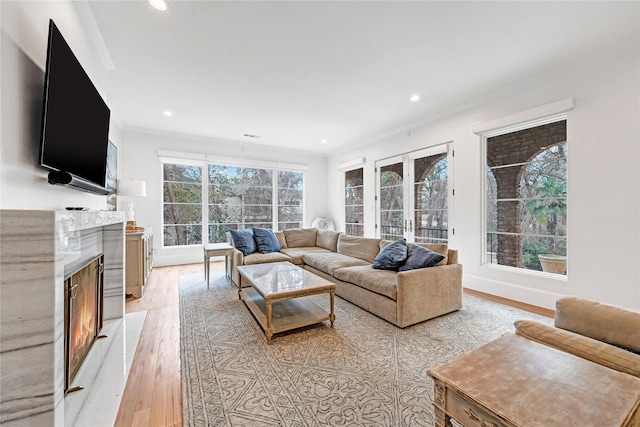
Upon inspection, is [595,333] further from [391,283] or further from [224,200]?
[224,200]

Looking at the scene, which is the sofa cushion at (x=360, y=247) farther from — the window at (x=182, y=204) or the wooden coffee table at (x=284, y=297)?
the window at (x=182, y=204)

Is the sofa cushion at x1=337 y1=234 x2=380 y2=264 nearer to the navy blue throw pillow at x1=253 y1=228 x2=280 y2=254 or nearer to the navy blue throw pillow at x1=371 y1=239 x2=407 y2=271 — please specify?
the navy blue throw pillow at x1=371 y1=239 x2=407 y2=271

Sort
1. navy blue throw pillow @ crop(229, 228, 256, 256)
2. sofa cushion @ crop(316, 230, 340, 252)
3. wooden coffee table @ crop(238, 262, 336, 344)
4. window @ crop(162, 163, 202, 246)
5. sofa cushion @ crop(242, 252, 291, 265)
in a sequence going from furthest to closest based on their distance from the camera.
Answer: window @ crop(162, 163, 202, 246)
sofa cushion @ crop(316, 230, 340, 252)
navy blue throw pillow @ crop(229, 228, 256, 256)
sofa cushion @ crop(242, 252, 291, 265)
wooden coffee table @ crop(238, 262, 336, 344)

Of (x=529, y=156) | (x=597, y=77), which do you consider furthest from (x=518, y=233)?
(x=597, y=77)

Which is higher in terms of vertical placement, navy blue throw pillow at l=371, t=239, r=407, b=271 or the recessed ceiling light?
the recessed ceiling light

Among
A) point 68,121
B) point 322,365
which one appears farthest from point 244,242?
point 68,121

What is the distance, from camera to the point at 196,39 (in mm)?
2428

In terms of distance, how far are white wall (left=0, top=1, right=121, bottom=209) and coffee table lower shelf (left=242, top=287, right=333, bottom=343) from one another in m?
1.76

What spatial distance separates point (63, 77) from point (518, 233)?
4588 mm

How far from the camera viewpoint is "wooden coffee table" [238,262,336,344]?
2.34 m

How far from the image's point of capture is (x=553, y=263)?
313 cm

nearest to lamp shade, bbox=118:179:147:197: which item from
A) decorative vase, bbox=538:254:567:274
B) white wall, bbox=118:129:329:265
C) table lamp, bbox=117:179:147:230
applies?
table lamp, bbox=117:179:147:230

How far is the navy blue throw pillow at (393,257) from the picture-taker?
10.1 feet

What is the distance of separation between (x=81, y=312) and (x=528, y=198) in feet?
15.5
